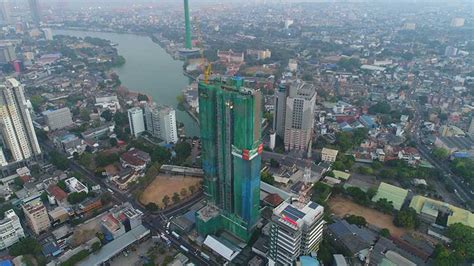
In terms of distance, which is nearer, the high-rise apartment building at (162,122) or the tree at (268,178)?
the tree at (268,178)

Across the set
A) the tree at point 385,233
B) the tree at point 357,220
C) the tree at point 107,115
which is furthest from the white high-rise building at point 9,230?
the tree at point 385,233

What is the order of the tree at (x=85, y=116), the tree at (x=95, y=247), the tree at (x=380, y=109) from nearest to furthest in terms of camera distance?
the tree at (x=95, y=247) → the tree at (x=85, y=116) → the tree at (x=380, y=109)

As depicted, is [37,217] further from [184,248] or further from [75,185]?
[184,248]

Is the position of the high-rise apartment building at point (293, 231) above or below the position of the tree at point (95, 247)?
above

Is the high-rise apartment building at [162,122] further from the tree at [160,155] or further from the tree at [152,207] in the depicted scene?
the tree at [152,207]

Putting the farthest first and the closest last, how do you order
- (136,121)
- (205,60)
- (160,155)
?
(205,60) < (136,121) < (160,155)

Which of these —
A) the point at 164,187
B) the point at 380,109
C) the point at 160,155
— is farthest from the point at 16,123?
the point at 380,109

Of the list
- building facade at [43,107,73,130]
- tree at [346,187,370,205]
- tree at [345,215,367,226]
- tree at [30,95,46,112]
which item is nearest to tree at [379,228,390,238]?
tree at [345,215,367,226]
